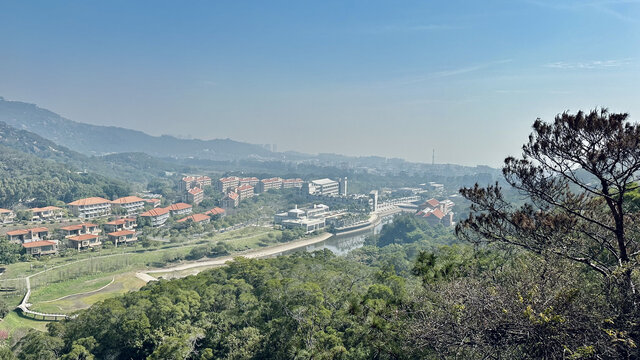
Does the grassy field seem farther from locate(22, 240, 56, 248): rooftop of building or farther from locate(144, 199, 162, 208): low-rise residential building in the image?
locate(144, 199, 162, 208): low-rise residential building

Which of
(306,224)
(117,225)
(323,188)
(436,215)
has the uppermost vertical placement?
(323,188)

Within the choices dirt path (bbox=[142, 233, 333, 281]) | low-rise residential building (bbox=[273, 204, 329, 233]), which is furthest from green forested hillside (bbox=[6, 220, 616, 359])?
low-rise residential building (bbox=[273, 204, 329, 233])

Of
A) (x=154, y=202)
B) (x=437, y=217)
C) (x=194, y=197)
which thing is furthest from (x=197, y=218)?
(x=437, y=217)

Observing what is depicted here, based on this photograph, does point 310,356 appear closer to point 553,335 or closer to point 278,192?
point 553,335

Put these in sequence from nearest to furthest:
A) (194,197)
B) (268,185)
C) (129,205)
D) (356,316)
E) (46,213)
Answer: (356,316)
(46,213)
(129,205)
(194,197)
(268,185)

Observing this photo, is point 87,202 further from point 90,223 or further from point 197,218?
point 197,218

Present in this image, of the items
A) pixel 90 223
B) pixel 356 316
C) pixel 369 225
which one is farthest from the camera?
pixel 369 225

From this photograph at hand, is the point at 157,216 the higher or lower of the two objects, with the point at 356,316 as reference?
lower
